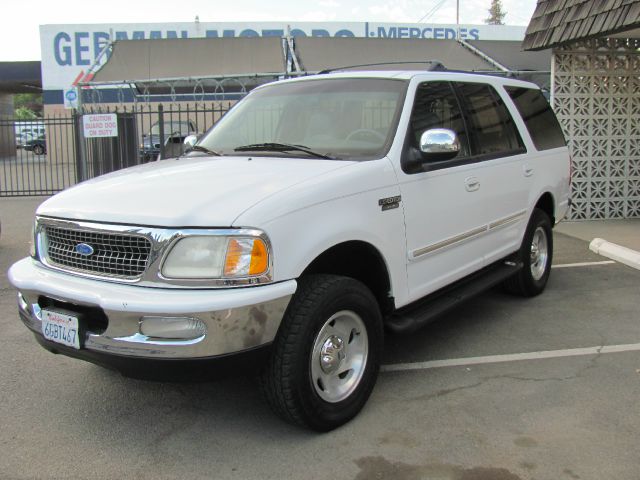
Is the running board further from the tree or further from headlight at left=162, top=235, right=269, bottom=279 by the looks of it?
the tree

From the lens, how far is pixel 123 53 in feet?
54.6

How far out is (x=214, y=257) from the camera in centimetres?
281

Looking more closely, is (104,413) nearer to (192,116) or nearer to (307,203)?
(307,203)

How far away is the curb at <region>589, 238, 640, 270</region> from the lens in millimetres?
7082

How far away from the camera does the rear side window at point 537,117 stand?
550cm

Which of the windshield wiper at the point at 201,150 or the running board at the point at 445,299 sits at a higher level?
the windshield wiper at the point at 201,150

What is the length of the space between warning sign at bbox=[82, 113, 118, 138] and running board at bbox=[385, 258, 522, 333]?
9.54 meters

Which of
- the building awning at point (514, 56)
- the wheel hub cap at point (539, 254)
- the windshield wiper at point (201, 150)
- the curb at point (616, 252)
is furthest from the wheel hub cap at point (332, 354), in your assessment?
the building awning at point (514, 56)

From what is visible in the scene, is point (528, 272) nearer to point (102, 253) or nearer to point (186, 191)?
point (186, 191)

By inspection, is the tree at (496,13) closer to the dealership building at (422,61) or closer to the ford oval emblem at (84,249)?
the dealership building at (422,61)

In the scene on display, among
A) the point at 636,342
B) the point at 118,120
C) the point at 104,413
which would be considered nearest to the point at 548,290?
the point at 636,342

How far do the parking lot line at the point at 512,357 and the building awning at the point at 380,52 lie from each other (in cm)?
1270

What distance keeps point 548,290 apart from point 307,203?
3.98m

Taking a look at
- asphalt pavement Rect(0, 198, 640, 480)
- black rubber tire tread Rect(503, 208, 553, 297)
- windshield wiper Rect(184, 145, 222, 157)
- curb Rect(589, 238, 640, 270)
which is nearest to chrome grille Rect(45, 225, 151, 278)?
asphalt pavement Rect(0, 198, 640, 480)
